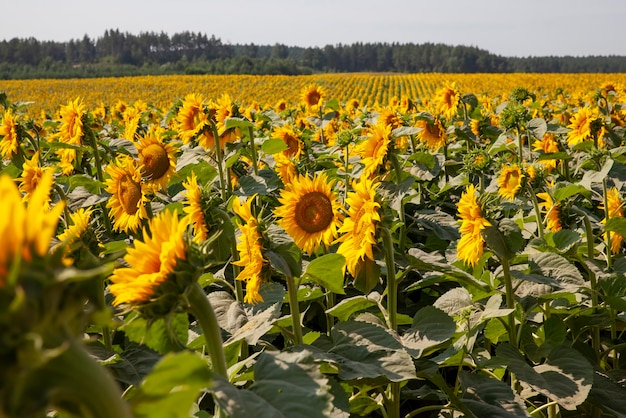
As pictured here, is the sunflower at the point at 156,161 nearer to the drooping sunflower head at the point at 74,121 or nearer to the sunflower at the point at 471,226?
the drooping sunflower head at the point at 74,121

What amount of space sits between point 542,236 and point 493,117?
451cm

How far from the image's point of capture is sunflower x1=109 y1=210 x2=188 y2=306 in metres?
1.07

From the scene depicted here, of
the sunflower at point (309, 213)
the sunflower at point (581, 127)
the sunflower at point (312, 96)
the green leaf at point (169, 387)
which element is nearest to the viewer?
the green leaf at point (169, 387)

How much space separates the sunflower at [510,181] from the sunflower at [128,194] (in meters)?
1.81

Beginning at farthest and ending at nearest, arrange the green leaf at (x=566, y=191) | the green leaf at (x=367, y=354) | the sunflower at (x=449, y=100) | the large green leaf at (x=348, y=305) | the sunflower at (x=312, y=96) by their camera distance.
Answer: the sunflower at (x=312, y=96) → the sunflower at (x=449, y=100) → the green leaf at (x=566, y=191) → the large green leaf at (x=348, y=305) → the green leaf at (x=367, y=354)

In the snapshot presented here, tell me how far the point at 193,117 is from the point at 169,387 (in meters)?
3.08

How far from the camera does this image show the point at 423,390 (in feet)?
7.97

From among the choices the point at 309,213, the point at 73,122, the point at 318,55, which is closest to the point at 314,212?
the point at 309,213

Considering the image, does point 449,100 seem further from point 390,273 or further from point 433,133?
point 390,273

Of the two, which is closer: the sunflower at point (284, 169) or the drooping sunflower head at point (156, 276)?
the drooping sunflower head at point (156, 276)

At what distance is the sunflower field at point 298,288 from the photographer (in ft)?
1.96

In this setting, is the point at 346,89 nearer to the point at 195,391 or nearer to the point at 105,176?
the point at 105,176

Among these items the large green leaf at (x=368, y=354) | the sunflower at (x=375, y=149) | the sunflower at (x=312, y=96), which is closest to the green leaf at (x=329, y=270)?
the large green leaf at (x=368, y=354)

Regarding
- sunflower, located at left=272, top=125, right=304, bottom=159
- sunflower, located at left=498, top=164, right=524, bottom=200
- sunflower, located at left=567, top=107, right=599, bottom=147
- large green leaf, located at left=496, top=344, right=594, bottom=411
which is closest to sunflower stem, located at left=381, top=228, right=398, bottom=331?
large green leaf, located at left=496, top=344, right=594, bottom=411
